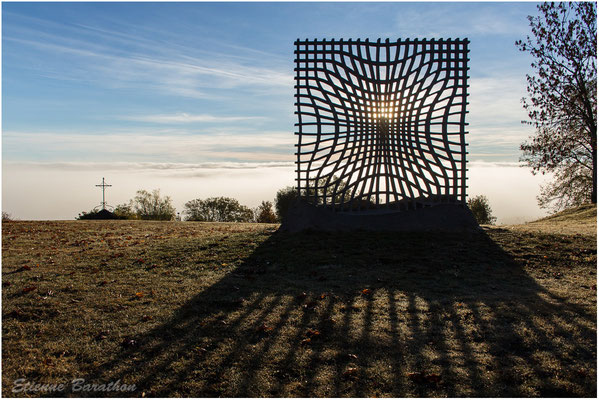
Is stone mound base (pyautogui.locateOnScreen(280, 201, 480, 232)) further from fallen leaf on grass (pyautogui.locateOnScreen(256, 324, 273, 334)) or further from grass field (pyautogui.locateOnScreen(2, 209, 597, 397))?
fallen leaf on grass (pyautogui.locateOnScreen(256, 324, 273, 334))

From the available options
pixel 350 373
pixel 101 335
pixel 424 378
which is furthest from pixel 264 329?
pixel 424 378

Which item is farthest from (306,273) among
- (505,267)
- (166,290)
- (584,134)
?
(584,134)

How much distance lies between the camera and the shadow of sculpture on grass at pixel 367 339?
4.56 metres

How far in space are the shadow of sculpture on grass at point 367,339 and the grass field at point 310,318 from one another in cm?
2

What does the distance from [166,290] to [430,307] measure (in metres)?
4.41

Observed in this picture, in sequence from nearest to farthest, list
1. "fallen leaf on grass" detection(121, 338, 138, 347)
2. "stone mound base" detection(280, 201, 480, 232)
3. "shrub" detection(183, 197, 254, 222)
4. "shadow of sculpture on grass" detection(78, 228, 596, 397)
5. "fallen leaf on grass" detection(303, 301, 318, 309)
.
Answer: "shadow of sculpture on grass" detection(78, 228, 596, 397) < "fallen leaf on grass" detection(121, 338, 138, 347) < "fallen leaf on grass" detection(303, 301, 318, 309) < "stone mound base" detection(280, 201, 480, 232) < "shrub" detection(183, 197, 254, 222)

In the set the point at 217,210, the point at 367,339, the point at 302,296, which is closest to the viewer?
the point at 367,339

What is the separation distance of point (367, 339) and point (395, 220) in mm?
7515

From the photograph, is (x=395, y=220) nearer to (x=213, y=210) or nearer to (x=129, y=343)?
(x=129, y=343)

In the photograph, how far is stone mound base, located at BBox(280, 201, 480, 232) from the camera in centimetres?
1269

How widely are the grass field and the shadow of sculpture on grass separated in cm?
2

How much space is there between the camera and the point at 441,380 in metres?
4.61

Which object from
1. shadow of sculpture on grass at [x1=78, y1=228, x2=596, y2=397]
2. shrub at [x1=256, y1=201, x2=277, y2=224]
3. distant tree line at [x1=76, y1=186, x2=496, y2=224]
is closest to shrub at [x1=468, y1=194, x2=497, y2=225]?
distant tree line at [x1=76, y1=186, x2=496, y2=224]

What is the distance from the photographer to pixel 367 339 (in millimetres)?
5629
